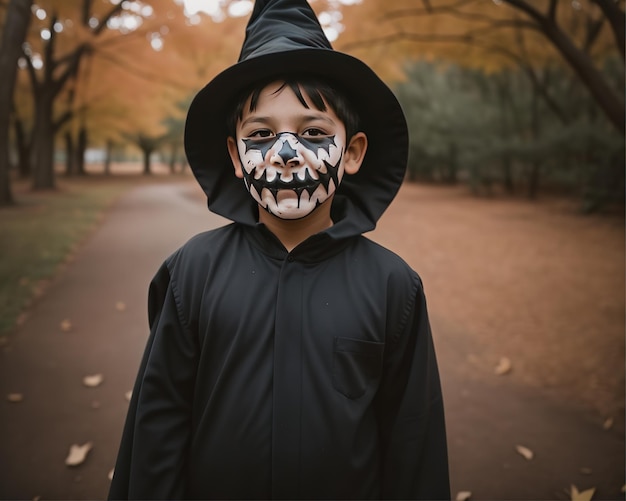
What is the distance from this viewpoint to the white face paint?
1426mm

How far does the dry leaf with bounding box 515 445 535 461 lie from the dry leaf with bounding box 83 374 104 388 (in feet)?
9.73

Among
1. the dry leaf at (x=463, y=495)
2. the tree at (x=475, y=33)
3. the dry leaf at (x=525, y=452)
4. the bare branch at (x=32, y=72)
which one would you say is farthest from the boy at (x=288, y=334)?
the bare branch at (x=32, y=72)

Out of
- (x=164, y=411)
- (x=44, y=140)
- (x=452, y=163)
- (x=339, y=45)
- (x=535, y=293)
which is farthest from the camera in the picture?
(x=452, y=163)

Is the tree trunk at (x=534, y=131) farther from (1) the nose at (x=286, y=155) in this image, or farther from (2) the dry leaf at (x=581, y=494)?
(1) the nose at (x=286, y=155)

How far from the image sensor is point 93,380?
135 inches

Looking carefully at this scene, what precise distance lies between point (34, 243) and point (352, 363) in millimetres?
7444

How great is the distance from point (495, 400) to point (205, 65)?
9.84m

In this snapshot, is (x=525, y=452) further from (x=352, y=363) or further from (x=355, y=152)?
(x=355, y=152)

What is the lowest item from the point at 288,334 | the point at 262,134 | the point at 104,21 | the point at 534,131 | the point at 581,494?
the point at 581,494

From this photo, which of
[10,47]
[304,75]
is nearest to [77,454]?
[304,75]

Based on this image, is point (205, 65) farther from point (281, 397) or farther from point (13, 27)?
point (281, 397)

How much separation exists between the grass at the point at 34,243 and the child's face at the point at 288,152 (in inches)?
149

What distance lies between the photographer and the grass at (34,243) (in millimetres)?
4965

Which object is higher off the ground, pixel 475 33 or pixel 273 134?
Result: pixel 475 33
